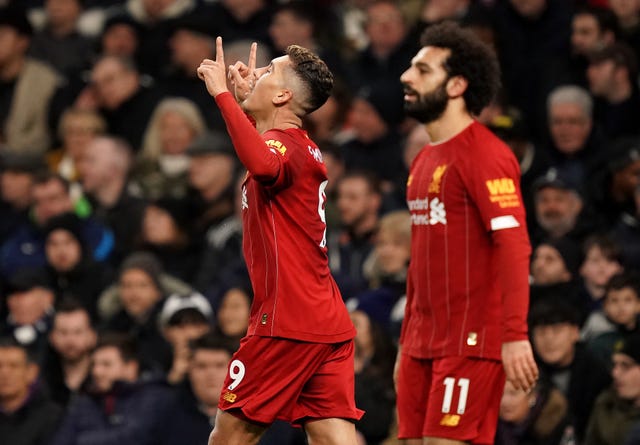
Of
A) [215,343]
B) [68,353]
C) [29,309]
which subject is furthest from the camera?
[29,309]

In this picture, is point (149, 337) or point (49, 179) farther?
point (49, 179)

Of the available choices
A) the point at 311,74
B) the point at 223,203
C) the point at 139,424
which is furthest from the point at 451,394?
the point at 223,203

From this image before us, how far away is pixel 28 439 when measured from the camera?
29.7 feet

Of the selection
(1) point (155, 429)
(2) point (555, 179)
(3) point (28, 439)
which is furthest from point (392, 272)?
(3) point (28, 439)

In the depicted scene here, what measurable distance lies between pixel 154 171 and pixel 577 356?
4.68m

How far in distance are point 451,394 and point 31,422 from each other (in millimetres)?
3736

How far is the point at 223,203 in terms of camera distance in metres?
10.8

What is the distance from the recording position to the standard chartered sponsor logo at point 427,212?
6.33 meters

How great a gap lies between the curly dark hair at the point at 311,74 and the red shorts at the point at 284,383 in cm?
99

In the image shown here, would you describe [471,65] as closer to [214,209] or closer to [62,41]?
[214,209]

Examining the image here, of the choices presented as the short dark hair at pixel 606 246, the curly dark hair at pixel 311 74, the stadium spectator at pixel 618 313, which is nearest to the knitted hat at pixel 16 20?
the short dark hair at pixel 606 246

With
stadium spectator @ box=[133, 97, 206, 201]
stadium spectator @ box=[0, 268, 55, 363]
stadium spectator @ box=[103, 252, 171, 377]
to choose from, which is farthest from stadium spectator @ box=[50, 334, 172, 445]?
stadium spectator @ box=[133, 97, 206, 201]

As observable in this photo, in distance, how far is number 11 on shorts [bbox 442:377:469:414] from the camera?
6234 millimetres

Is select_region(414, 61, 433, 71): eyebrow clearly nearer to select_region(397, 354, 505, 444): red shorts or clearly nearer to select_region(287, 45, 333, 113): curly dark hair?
select_region(287, 45, 333, 113): curly dark hair
